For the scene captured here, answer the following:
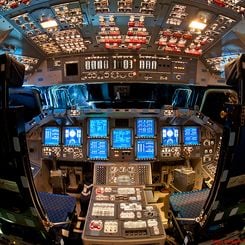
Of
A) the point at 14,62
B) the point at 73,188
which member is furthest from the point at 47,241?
the point at 73,188

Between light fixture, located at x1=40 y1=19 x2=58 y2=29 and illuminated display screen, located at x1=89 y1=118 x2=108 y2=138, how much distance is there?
1.47 meters

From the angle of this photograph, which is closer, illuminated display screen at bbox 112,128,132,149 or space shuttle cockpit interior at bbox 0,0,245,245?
space shuttle cockpit interior at bbox 0,0,245,245

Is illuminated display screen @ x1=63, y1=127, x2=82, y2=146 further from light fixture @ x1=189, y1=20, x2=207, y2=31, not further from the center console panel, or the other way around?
light fixture @ x1=189, y1=20, x2=207, y2=31

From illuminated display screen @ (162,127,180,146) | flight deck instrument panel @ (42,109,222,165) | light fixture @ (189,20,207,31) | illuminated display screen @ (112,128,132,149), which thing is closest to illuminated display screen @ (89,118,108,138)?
flight deck instrument panel @ (42,109,222,165)

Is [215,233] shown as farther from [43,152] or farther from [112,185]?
[43,152]

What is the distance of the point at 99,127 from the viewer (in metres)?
3.71

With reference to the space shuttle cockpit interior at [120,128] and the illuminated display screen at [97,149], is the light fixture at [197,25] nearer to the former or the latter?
the space shuttle cockpit interior at [120,128]

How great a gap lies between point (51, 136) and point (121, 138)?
108cm

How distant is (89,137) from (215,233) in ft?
7.50

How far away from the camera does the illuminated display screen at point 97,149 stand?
3.66 m

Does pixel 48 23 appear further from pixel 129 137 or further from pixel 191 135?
pixel 191 135

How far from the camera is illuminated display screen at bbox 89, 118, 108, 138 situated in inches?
146

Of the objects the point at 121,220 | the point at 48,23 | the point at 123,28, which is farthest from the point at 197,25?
the point at 121,220

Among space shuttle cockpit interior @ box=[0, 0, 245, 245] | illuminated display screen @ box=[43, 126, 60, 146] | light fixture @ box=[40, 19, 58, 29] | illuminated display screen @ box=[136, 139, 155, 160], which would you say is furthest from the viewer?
illuminated display screen @ box=[43, 126, 60, 146]
